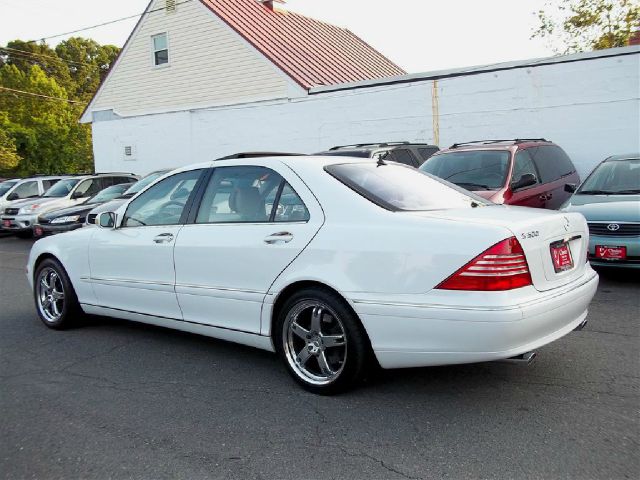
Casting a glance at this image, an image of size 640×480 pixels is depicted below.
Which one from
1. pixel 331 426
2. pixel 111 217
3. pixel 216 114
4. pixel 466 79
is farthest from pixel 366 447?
pixel 216 114

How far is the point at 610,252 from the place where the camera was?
6602 mm

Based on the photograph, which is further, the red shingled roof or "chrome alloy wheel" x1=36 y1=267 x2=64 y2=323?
the red shingled roof

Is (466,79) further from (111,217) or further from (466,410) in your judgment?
(466,410)

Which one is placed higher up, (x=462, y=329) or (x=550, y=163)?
(x=550, y=163)

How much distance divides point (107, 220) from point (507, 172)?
513 cm

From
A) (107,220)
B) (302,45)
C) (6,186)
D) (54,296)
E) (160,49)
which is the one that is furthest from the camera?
(160,49)

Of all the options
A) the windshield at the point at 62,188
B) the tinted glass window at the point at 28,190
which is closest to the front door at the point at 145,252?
the windshield at the point at 62,188

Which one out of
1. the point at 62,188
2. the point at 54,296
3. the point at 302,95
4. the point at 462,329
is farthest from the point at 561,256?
the point at 62,188

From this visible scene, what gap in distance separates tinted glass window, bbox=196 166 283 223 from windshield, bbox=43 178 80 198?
1179 centimetres

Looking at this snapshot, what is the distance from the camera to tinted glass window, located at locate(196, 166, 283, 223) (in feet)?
13.9

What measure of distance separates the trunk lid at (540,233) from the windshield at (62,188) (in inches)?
530

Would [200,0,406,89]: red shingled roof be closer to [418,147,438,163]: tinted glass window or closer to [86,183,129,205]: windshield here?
[86,183,129,205]: windshield

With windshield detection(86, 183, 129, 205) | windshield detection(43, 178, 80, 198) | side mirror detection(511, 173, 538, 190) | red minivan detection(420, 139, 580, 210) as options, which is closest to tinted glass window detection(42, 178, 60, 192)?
windshield detection(43, 178, 80, 198)

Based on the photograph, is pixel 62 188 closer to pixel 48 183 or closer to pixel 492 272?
pixel 48 183
